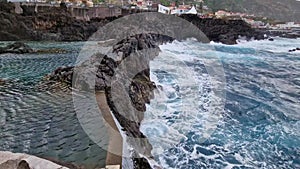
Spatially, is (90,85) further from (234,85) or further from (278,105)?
(234,85)

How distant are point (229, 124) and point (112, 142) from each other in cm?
424

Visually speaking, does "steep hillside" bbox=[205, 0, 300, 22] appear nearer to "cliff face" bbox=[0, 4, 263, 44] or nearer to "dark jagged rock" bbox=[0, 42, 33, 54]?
"cliff face" bbox=[0, 4, 263, 44]

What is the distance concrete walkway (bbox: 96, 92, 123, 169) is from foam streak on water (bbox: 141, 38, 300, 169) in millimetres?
1190

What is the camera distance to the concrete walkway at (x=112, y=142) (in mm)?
3242

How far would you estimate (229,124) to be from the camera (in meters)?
7.25

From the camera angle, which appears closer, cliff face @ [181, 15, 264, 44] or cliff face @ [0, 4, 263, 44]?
cliff face @ [0, 4, 263, 44]

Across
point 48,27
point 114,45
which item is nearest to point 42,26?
point 48,27

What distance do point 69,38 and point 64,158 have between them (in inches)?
679

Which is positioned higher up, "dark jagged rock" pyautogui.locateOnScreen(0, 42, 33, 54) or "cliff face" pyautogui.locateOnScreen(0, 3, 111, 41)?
"cliff face" pyautogui.locateOnScreen(0, 3, 111, 41)

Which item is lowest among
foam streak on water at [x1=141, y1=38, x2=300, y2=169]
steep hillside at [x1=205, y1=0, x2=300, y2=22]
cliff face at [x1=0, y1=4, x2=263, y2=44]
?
foam streak on water at [x1=141, y1=38, x2=300, y2=169]

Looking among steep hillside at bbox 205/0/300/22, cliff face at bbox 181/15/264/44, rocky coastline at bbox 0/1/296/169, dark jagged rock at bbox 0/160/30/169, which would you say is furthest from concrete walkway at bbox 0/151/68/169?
steep hillside at bbox 205/0/300/22

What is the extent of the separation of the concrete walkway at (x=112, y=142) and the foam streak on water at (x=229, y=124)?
1190 mm

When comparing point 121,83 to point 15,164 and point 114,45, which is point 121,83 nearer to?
point 114,45

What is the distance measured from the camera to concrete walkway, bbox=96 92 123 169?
10.6 ft
